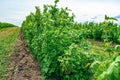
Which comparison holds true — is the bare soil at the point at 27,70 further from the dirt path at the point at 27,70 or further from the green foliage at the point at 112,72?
the green foliage at the point at 112,72

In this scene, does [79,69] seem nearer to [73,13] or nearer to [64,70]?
[64,70]

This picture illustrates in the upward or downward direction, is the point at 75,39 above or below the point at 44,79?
above

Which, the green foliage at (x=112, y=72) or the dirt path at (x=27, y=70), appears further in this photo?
the dirt path at (x=27, y=70)

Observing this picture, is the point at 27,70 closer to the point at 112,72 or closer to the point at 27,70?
the point at 27,70

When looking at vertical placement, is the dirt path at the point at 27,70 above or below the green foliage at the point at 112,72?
below

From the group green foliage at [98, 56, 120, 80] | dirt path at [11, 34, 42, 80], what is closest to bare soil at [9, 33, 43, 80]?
dirt path at [11, 34, 42, 80]

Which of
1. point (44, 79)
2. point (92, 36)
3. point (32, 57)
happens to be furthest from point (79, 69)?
point (92, 36)

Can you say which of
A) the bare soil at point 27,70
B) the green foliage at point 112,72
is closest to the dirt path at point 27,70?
the bare soil at point 27,70

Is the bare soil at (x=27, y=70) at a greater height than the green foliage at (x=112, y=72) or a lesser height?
lesser

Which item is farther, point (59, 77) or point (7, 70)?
point (7, 70)

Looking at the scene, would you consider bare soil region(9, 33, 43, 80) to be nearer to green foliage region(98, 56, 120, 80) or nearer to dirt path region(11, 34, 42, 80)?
dirt path region(11, 34, 42, 80)

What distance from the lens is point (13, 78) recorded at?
31.3 feet

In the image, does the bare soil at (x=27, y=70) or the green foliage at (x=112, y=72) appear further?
the bare soil at (x=27, y=70)

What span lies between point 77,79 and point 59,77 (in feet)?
3.15
